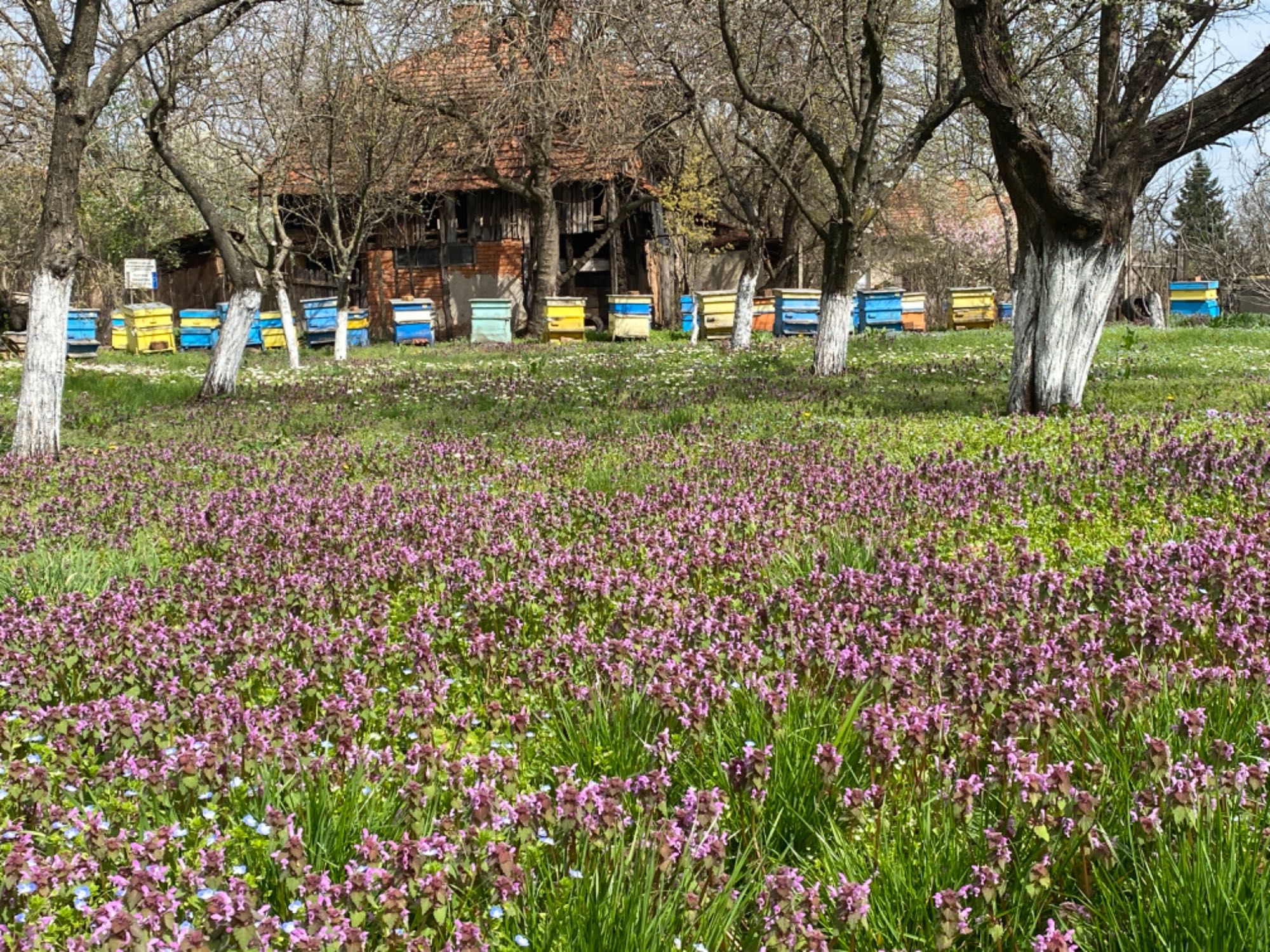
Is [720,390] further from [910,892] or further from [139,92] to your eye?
[139,92]

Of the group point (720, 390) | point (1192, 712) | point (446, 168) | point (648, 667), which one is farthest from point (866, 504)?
point (446, 168)

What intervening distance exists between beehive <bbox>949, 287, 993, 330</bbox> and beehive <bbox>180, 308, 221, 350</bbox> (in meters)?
27.3

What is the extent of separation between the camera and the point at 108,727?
4.15 metres

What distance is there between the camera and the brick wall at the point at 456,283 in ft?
153

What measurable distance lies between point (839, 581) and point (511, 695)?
1.80m

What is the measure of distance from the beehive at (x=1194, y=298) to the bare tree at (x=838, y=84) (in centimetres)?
2270

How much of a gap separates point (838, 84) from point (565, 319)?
17.8 metres

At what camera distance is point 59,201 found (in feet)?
42.5

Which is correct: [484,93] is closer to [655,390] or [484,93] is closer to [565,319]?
[565,319]

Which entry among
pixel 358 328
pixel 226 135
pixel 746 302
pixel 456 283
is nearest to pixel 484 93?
pixel 226 135

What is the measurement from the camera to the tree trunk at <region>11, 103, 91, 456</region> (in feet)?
41.6

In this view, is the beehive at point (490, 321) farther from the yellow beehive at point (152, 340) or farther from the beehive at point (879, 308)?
the beehive at point (879, 308)

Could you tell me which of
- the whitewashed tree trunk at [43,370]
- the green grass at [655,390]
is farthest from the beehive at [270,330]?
the whitewashed tree trunk at [43,370]

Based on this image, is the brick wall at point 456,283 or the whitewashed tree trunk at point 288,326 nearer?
the whitewashed tree trunk at point 288,326
